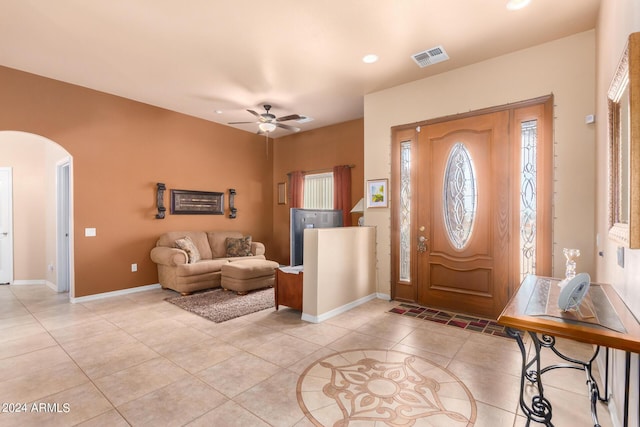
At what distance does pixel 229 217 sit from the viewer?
6.24m

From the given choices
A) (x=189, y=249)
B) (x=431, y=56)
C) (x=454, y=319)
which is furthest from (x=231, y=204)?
(x=454, y=319)

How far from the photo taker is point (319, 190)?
6.39 m

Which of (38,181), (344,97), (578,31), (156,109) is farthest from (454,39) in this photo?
(38,181)

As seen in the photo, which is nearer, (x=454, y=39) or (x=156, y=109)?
(x=454, y=39)

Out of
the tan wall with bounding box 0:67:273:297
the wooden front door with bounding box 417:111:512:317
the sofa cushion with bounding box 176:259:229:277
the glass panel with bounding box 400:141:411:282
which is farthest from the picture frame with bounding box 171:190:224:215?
the wooden front door with bounding box 417:111:512:317

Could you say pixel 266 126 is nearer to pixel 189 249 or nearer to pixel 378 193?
pixel 378 193

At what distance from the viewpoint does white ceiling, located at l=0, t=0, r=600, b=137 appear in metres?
2.66

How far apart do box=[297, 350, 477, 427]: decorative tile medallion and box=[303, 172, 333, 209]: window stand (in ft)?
12.9

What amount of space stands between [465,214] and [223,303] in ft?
11.2

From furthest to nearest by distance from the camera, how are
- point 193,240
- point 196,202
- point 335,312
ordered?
point 196,202 → point 193,240 → point 335,312

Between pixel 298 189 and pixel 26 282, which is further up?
pixel 298 189

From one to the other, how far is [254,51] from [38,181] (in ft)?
16.7

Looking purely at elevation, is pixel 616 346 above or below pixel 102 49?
below

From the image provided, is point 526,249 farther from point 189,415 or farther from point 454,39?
point 189,415
